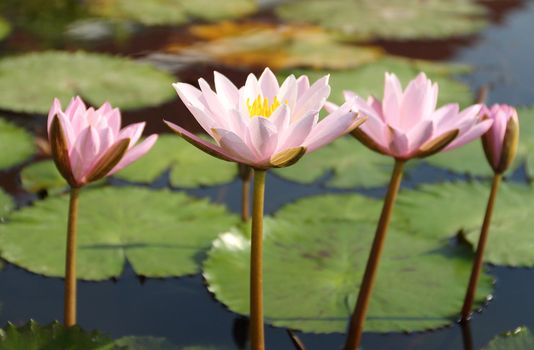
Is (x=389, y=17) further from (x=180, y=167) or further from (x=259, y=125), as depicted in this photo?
(x=259, y=125)

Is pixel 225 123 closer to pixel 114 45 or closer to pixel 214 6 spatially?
pixel 114 45

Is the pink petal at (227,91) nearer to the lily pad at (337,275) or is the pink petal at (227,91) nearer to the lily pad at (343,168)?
the lily pad at (337,275)

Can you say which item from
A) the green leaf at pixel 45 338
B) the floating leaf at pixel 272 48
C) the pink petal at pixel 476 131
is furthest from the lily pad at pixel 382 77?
the green leaf at pixel 45 338

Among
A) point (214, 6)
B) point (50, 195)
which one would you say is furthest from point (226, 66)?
point (50, 195)

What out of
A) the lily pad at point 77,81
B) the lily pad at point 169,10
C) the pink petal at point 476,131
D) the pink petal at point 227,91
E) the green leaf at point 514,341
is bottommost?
the green leaf at point 514,341

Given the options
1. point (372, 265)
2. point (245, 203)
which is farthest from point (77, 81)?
point (372, 265)

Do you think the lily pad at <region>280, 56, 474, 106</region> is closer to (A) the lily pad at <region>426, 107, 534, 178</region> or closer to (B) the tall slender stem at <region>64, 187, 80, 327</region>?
(A) the lily pad at <region>426, 107, 534, 178</region>

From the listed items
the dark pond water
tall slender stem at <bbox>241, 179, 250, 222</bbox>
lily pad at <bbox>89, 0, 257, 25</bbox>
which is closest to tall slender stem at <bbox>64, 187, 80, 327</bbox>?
the dark pond water
